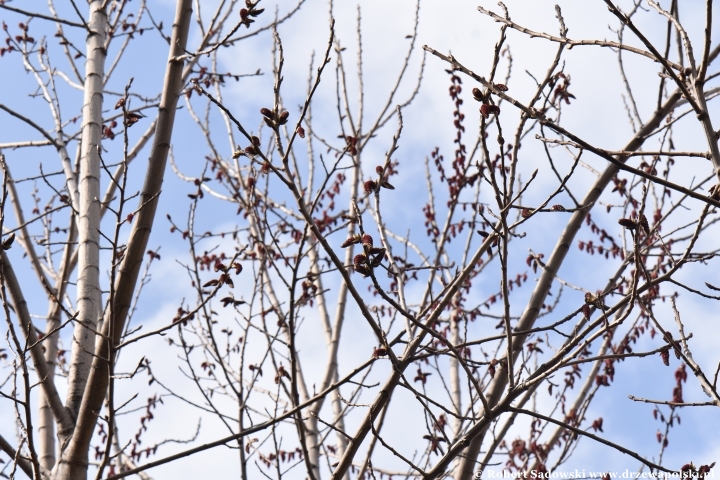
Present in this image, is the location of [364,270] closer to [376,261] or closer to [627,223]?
[376,261]

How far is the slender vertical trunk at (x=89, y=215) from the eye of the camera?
3594 mm

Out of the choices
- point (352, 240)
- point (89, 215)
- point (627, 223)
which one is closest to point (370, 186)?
point (352, 240)

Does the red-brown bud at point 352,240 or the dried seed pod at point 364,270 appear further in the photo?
the red-brown bud at point 352,240

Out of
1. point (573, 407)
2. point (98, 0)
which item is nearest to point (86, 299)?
point (98, 0)

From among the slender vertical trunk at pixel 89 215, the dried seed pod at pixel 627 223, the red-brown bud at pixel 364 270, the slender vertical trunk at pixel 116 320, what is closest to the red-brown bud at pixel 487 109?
the dried seed pod at pixel 627 223

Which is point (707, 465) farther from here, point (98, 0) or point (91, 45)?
point (98, 0)

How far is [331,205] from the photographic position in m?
7.35

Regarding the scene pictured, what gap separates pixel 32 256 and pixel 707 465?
4.17 meters

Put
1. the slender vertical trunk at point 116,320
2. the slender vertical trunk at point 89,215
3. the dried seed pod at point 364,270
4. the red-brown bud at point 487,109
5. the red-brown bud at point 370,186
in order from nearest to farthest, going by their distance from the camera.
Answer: the dried seed pod at point 364,270, the red-brown bud at point 487,109, the red-brown bud at point 370,186, the slender vertical trunk at point 116,320, the slender vertical trunk at point 89,215

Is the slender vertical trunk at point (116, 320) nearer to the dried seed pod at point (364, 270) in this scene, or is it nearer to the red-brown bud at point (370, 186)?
the red-brown bud at point (370, 186)

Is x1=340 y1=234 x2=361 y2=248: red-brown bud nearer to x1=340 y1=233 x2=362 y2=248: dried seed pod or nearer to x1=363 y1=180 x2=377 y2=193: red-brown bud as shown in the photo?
x1=340 y1=233 x2=362 y2=248: dried seed pod

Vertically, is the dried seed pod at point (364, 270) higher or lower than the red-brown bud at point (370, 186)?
lower

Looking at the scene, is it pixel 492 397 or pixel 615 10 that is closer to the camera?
pixel 615 10

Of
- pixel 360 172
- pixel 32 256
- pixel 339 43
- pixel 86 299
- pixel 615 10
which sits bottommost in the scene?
pixel 615 10
